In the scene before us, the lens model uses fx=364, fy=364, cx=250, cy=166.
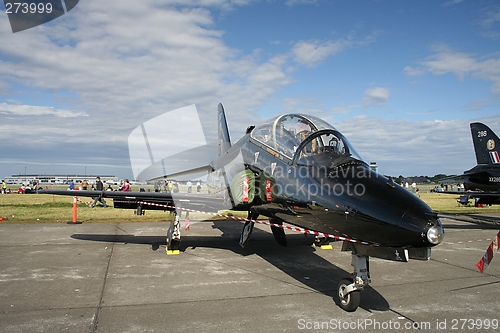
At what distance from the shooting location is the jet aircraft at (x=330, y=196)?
14.3 feet

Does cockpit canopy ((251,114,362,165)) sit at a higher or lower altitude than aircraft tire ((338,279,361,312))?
higher

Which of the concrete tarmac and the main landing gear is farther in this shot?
the main landing gear

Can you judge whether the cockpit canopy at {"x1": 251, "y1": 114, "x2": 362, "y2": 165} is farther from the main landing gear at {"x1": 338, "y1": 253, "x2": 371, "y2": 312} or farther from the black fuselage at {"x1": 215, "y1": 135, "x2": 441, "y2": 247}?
the main landing gear at {"x1": 338, "y1": 253, "x2": 371, "y2": 312}

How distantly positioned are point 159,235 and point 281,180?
7017mm

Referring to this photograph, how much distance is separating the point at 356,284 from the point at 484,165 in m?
15.1

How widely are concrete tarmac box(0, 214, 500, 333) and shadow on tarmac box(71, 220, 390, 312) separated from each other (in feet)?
0.10

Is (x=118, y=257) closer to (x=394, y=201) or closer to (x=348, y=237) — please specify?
(x=348, y=237)

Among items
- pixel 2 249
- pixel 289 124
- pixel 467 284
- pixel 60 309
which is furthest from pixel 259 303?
pixel 2 249

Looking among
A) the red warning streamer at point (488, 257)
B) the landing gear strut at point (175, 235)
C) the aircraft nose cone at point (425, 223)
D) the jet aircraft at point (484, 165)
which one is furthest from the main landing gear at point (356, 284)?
the jet aircraft at point (484, 165)

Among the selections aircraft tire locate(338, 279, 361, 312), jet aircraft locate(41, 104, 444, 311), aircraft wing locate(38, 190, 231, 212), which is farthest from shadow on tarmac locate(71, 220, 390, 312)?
aircraft wing locate(38, 190, 231, 212)

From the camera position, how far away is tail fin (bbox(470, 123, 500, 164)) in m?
16.6

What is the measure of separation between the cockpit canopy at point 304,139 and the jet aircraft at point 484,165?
12.8m

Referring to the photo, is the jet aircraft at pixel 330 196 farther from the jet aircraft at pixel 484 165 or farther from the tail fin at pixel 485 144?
the tail fin at pixel 485 144

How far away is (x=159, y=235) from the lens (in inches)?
476
